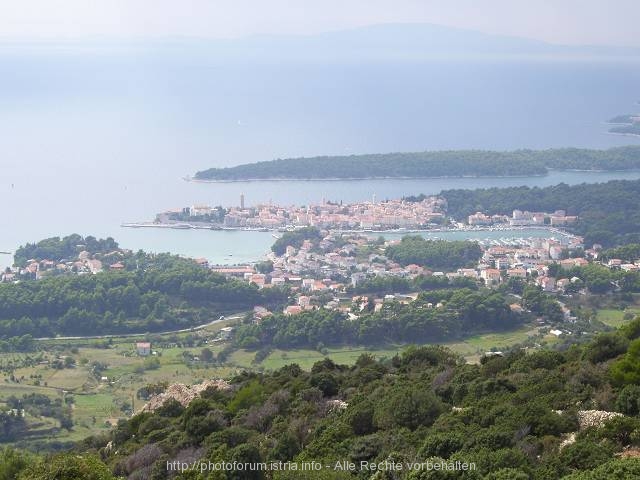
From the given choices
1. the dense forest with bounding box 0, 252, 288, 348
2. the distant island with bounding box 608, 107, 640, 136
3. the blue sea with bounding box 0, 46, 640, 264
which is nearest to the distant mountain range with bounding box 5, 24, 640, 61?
the blue sea with bounding box 0, 46, 640, 264

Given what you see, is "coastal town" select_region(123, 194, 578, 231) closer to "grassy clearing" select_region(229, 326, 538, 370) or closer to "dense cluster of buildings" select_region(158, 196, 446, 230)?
"dense cluster of buildings" select_region(158, 196, 446, 230)

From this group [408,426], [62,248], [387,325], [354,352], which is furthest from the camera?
[62,248]

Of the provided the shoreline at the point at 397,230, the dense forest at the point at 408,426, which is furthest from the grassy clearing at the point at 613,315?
the dense forest at the point at 408,426

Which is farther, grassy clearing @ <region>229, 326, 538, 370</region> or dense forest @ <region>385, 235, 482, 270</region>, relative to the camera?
dense forest @ <region>385, 235, 482, 270</region>

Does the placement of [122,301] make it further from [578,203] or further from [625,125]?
[625,125]

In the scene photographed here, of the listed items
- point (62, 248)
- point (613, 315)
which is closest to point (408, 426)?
point (613, 315)

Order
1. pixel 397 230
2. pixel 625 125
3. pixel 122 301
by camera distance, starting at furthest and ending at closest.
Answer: pixel 625 125 < pixel 397 230 < pixel 122 301

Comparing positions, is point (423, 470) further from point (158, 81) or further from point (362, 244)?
point (158, 81)
